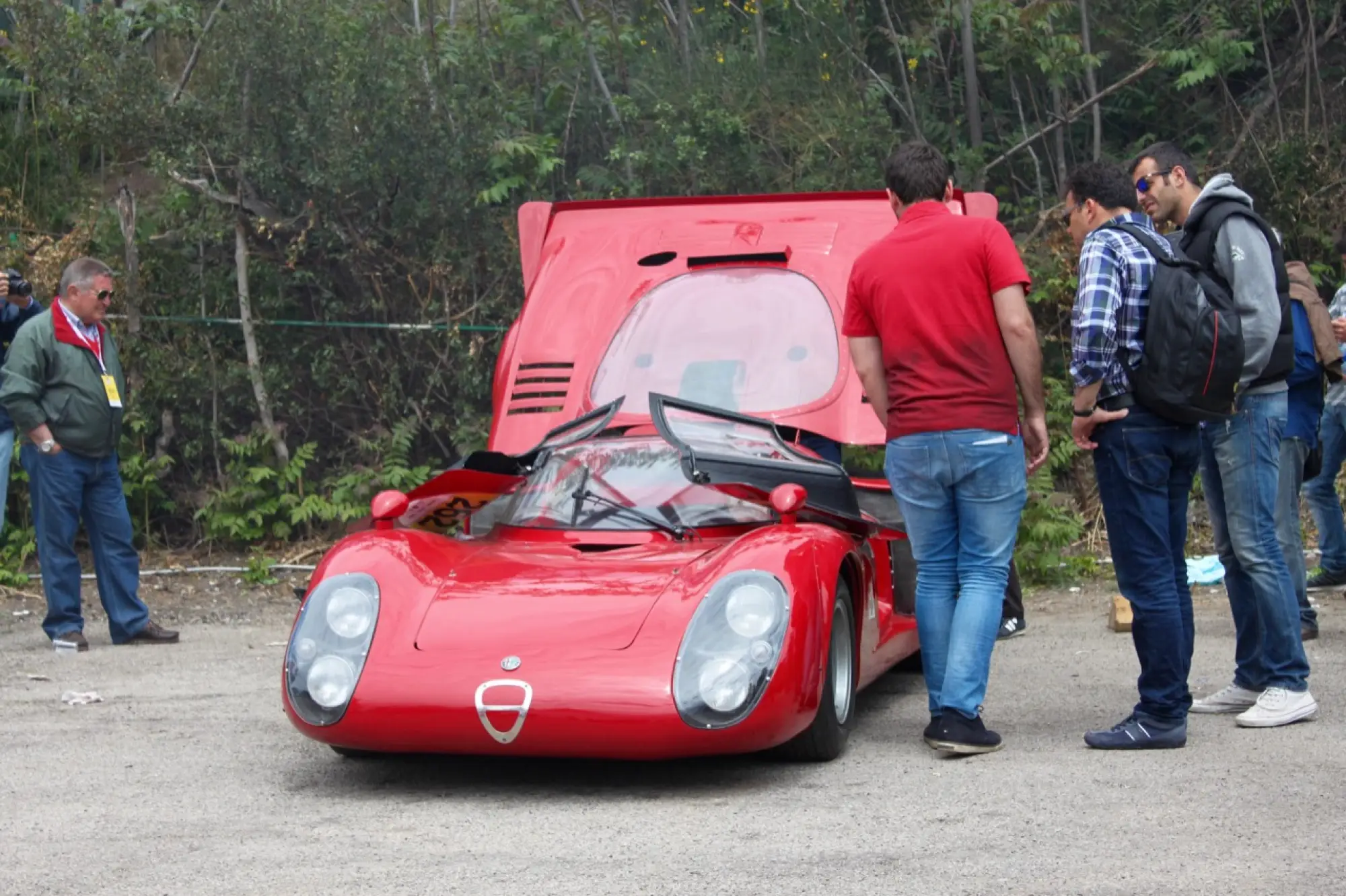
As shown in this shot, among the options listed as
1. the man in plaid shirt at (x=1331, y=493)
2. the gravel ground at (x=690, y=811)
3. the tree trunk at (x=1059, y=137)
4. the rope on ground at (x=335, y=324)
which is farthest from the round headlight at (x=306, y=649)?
the tree trunk at (x=1059, y=137)

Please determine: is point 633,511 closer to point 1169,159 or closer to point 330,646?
point 330,646

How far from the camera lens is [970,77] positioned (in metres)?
13.3

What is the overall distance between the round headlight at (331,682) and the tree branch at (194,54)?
799 cm

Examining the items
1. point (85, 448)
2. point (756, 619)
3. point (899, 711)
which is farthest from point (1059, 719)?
point (85, 448)

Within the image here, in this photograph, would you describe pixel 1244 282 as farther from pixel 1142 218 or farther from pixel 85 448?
pixel 85 448

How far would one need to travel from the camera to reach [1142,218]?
5.61 m

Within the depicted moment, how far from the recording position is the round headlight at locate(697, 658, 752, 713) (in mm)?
4859

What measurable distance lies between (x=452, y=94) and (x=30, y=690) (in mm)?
6425

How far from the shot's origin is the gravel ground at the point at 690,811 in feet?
13.1

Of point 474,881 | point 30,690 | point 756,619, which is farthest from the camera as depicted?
point 30,690

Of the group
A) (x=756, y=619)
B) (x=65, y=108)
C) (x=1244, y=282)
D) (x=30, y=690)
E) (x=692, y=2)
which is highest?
(x=692, y=2)

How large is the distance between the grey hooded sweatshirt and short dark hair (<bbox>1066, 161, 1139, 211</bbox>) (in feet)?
1.14

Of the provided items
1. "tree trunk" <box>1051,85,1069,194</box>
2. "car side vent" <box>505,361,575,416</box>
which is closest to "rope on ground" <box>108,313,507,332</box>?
"car side vent" <box>505,361,575,416</box>

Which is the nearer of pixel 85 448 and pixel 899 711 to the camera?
pixel 899 711
